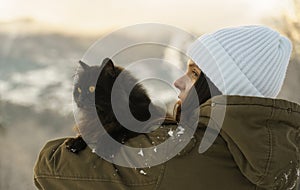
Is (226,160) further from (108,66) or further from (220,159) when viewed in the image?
(108,66)

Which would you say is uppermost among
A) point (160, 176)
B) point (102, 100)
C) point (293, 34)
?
point (102, 100)

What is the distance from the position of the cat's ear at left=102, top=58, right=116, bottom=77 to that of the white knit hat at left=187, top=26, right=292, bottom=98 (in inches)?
10.2

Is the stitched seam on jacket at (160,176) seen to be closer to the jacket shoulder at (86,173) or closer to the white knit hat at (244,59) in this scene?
the jacket shoulder at (86,173)

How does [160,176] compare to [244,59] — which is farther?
[244,59]

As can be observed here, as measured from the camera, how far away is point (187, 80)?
152 centimetres

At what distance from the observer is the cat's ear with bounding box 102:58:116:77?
138cm

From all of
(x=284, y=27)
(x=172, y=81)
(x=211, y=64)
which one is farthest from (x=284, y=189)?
(x=284, y=27)

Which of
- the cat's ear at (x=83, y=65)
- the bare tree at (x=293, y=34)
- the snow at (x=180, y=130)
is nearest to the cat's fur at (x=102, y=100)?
the cat's ear at (x=83, y=65)

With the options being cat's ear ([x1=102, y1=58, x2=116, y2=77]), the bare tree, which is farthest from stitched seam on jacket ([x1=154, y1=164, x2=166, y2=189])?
the bare tree

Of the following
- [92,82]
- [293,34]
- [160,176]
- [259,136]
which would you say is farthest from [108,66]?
[293,34]

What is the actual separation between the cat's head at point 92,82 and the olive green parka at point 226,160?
0.47ft

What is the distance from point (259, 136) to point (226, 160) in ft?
0.32

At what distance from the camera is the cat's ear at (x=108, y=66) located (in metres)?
1.38

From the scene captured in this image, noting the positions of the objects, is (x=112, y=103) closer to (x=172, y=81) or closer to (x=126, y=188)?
(x=126, y=188)
